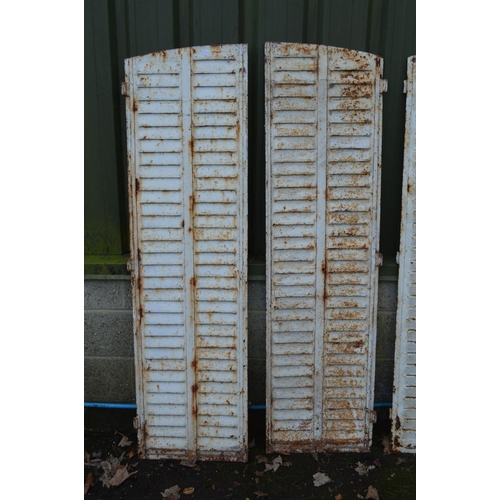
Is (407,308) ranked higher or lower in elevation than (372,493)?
higher

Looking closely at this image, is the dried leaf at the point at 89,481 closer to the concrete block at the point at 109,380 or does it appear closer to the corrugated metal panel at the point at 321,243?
the concrete block at the point at 109,380

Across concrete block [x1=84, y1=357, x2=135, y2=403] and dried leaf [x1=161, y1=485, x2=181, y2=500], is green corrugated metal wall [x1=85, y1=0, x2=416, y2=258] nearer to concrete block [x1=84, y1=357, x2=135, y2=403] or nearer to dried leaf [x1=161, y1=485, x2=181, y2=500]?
concrete block [x1=84, y1=357, x2=135, y2=403]

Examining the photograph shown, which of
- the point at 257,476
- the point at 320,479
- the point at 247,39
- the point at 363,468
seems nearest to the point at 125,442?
the point at 257,476

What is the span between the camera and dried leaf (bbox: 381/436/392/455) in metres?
3.00

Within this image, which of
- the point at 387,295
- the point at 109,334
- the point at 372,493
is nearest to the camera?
the point at 372,493

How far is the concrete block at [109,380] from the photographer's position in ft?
10.8

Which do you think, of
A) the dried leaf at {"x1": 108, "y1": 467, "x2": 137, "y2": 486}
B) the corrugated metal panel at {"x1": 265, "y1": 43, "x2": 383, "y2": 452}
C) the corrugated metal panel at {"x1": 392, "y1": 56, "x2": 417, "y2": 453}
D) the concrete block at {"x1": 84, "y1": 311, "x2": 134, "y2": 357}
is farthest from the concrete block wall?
the dried leaf at {"x1": 108, "y1": 467, "x2": 137, "y2": 486}

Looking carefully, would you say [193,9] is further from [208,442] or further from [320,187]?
[208,442]

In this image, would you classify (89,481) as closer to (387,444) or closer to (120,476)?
(120,476)

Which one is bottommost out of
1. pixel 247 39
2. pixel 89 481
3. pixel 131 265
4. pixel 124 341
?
pixel 89 481

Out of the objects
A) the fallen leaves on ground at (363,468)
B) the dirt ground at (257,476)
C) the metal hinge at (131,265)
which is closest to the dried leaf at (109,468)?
the dirt ground at (257,476)

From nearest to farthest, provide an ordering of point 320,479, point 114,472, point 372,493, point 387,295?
point 372,493 → point 320,479 → point 114,472 → point 387,295

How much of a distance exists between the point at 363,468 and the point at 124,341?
1.99 meters

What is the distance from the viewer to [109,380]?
10.9ft
